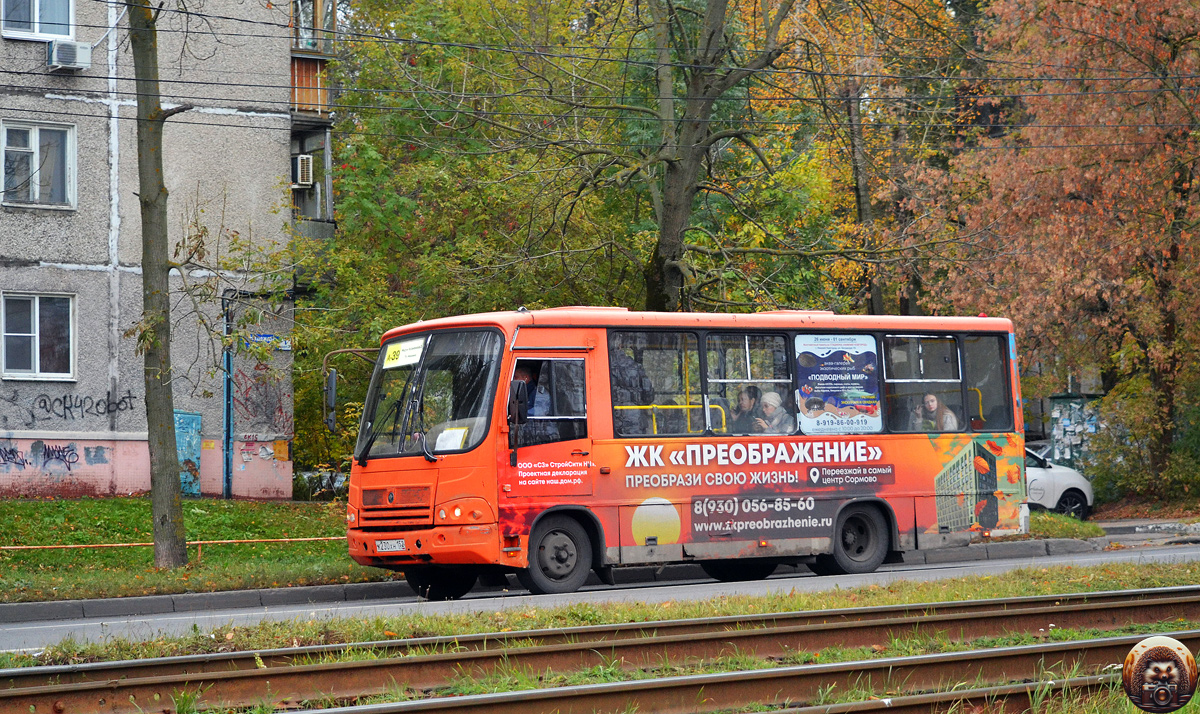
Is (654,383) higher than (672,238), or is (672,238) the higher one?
(672,238)

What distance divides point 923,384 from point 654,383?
4.05 m

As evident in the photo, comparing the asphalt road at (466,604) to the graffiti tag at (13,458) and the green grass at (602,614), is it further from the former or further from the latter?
the graffiti tag at (13,458)

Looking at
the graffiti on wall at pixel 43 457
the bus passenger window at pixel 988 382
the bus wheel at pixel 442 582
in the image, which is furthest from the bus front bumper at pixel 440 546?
the graffiti on wall at pixel 43 457

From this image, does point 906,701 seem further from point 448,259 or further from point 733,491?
point 448,259

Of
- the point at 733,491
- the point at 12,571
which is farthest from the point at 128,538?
the point at 733,491

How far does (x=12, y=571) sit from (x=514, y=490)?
6.75 metres

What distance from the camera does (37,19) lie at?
23484mm

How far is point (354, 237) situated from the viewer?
3039cm

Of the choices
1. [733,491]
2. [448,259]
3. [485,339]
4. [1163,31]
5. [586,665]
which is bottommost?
[586,665]

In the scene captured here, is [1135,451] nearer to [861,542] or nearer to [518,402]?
[861,542]

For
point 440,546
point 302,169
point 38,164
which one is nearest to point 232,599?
point 440,546

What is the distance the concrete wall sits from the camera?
2309 centimetres

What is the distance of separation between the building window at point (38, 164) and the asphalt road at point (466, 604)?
492 inches

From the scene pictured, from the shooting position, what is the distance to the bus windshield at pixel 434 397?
1381 cm
